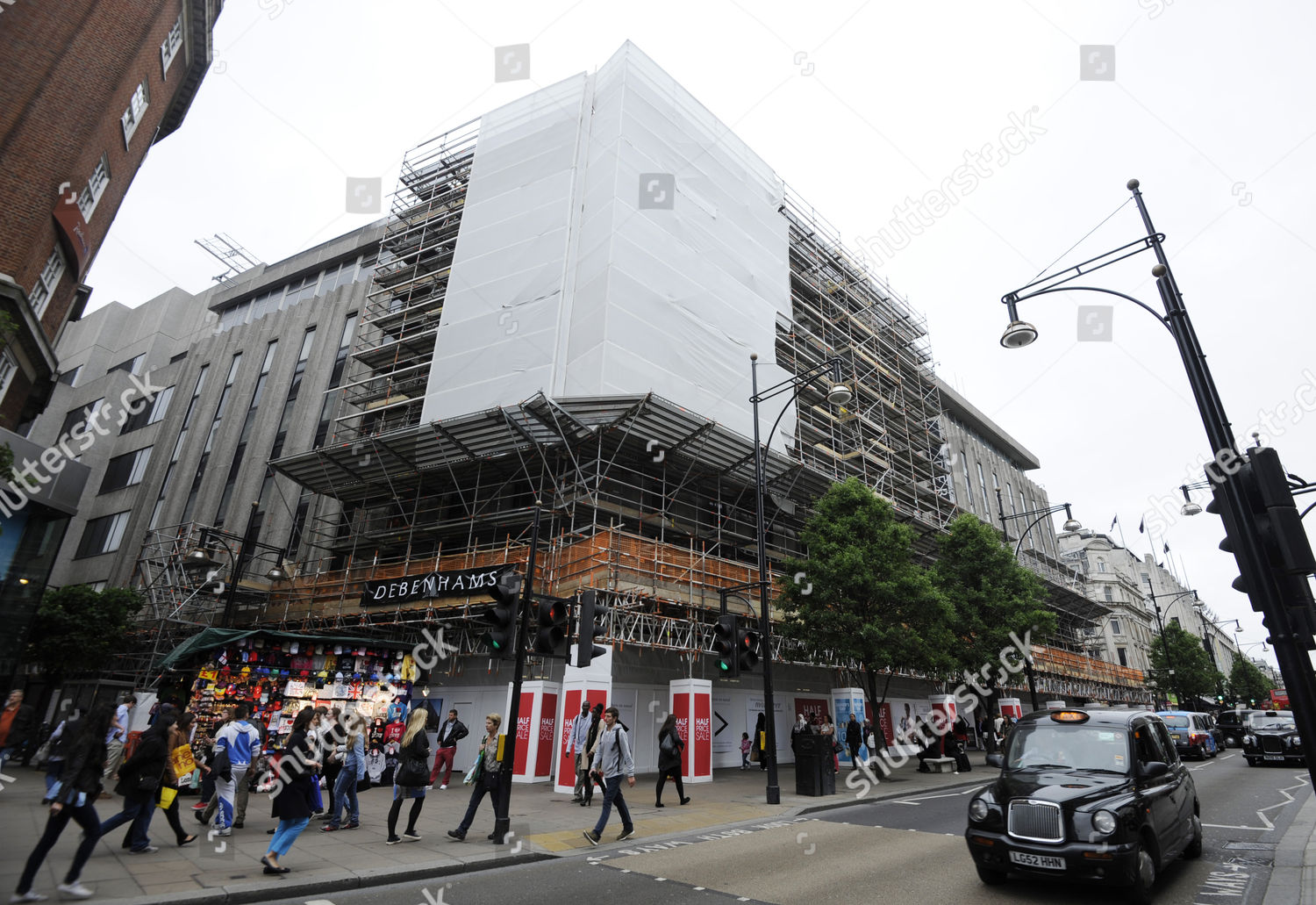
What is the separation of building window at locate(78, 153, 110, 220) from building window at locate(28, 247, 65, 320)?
1626 mm

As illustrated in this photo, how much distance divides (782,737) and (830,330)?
20859 mm

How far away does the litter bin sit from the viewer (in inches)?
579

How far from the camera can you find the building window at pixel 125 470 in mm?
38531

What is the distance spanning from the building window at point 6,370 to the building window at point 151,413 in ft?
91.4

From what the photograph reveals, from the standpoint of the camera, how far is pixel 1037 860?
20.7 feet

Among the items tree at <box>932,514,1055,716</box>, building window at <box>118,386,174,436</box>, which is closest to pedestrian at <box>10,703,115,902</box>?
tree at <box>932,514,1055,716</box>

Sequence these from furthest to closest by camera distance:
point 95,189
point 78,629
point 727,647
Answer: point 78,629, point 95,189, point 727,647

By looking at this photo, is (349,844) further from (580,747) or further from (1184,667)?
(1184,667)

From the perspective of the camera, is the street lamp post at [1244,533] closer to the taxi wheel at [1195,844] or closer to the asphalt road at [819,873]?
the asphalt road at [819,873]

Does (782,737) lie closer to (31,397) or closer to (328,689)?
(328,689)

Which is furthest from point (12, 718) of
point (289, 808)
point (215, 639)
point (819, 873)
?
point (819, 873)

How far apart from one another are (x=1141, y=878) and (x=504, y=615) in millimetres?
7837

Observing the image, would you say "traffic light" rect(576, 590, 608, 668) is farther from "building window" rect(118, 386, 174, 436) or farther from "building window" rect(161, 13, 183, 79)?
"building window" rect(118, 386, 174, 436)

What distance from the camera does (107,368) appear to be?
46969 mm
